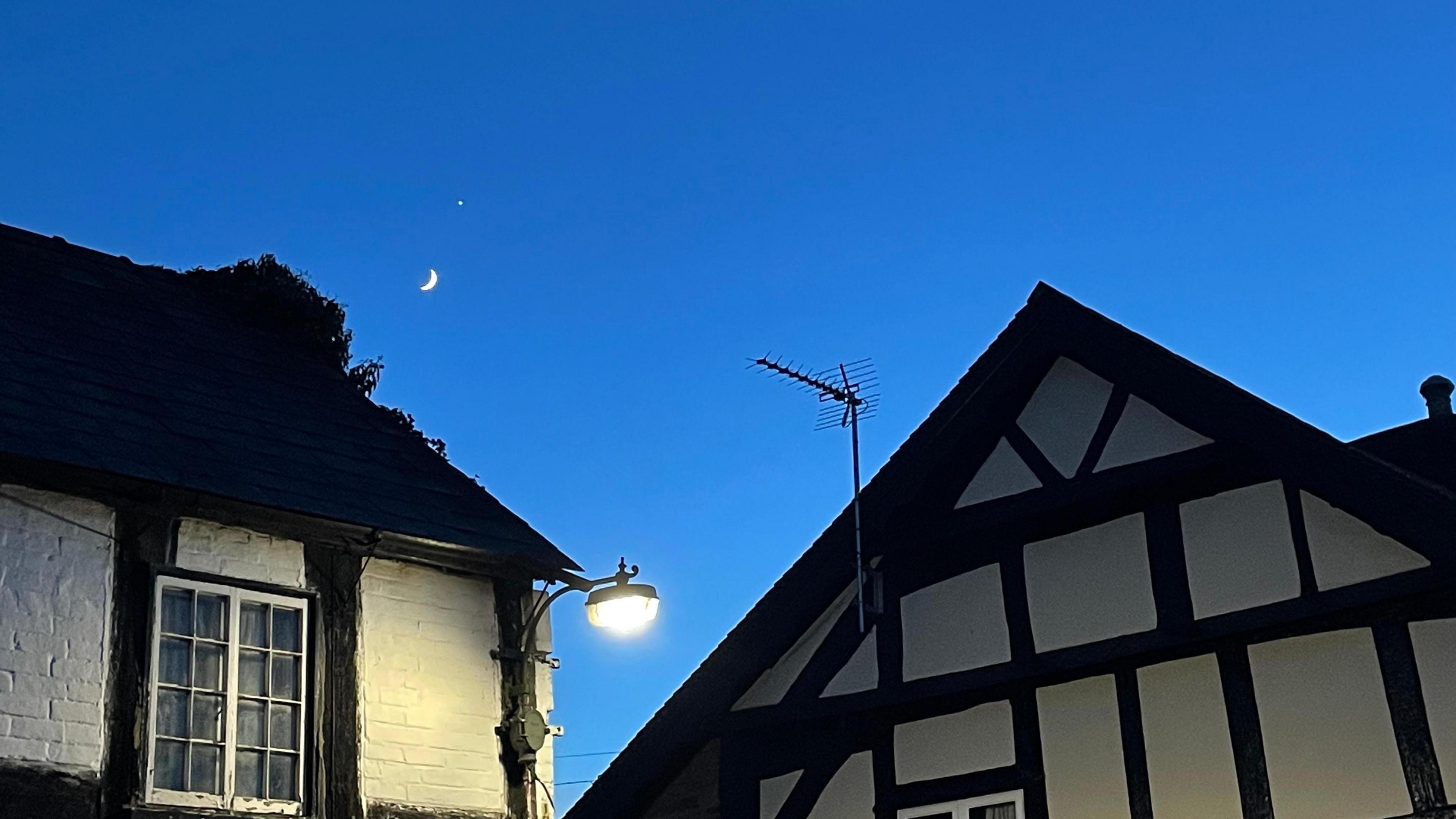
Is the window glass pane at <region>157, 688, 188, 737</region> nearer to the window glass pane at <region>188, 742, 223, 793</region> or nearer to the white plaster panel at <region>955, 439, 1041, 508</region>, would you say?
the window glass pane at <region>188, 742, 223, 793</region>

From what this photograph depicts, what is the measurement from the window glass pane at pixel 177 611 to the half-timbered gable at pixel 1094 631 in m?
2.99

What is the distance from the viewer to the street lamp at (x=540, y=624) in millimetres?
11188

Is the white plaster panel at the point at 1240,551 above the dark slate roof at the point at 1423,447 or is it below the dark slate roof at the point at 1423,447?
below

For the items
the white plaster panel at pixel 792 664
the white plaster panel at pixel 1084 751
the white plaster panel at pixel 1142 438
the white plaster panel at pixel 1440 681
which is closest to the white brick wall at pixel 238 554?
the white plaster panel at pixel 792 664

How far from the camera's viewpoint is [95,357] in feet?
39.2

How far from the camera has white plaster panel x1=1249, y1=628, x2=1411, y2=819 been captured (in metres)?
6.99

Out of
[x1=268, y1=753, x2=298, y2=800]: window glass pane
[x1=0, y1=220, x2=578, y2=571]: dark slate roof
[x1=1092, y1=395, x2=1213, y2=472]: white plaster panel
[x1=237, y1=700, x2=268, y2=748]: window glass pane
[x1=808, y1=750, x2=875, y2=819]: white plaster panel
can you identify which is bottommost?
[x1=808, y1=750, x2=875, y2=819]: white plaster panel

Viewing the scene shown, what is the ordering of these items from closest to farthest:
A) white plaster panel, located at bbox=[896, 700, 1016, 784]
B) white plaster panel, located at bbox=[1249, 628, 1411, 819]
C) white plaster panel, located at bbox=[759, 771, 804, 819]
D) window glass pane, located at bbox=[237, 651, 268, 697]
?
white plaster panel, located at bbox=[1249, 628, 1411, 819] < white plaster panel, located at bbox=[896, 700, 1016, 784] < white plaster panel, located at bbox=[759, 771, 804, 819] < window glass pane, located at bbox=[237, 651, 268, 697]

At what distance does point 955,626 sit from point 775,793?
1.42m

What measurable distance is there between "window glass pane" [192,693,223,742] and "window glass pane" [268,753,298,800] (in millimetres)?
432

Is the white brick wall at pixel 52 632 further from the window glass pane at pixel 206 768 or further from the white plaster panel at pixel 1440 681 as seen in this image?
the white plaster panel at pixel 1440 681

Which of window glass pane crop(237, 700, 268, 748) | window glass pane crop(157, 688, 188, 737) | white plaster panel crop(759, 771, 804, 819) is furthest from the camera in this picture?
window glass pane crop(237, 700, 268, 748)

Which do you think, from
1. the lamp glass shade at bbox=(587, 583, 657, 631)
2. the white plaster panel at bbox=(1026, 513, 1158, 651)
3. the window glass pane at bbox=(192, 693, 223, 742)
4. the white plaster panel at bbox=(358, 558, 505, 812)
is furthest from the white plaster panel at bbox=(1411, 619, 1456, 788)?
the window glass pane at bbox=(192, 693, 223, 742)

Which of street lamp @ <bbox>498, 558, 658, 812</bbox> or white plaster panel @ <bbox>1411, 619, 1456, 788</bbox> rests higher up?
street lamp @ <bbox>498, 558, 658, 812</bbox>
